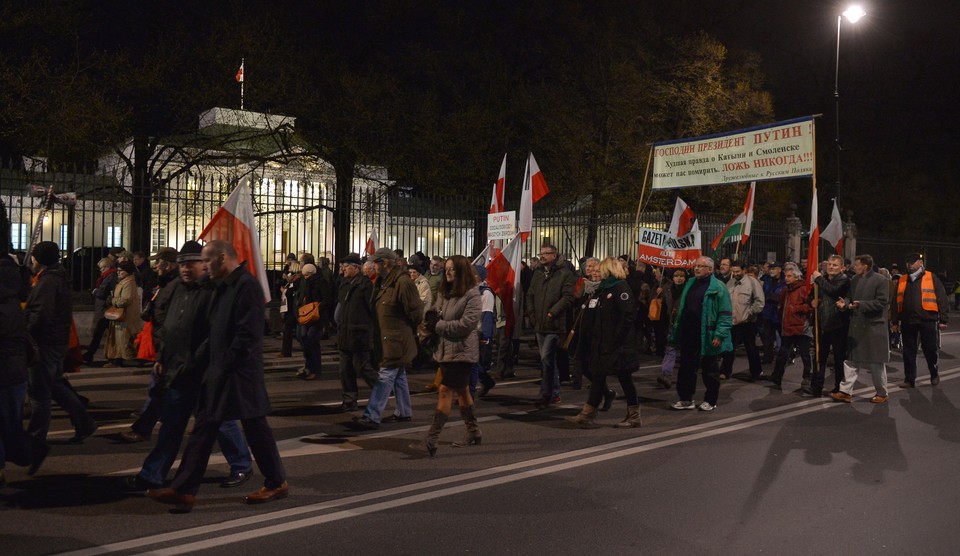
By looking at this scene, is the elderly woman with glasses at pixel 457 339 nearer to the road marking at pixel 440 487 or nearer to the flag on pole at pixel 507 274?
the road marking at pixel 440 487

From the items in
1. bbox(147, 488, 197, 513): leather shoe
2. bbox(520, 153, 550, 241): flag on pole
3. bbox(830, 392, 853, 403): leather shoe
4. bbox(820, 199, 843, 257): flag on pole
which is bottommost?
bbox(147, 488, 197, 513): leather shoe

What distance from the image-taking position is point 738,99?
1201 inches

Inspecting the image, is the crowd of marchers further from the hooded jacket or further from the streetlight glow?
the streetlight glow

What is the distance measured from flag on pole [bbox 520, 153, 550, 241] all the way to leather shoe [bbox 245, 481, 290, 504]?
7629 mm

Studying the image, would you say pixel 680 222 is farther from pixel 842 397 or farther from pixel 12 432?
pixel 12 432

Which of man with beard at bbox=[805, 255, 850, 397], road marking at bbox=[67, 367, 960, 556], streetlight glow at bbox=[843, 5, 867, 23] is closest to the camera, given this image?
road marking at bbox=[67, 367, 960, 556]

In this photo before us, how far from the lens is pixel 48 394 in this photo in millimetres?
7031

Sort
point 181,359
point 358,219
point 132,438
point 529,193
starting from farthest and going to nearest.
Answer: point 358,219, point 529,193, point 132,438, point 181,359

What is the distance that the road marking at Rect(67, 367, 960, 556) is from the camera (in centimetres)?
497

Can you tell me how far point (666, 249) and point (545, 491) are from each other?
850 centimetres

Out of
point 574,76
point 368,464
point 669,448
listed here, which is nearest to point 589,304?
point 669,448

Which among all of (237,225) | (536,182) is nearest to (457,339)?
(237,225)

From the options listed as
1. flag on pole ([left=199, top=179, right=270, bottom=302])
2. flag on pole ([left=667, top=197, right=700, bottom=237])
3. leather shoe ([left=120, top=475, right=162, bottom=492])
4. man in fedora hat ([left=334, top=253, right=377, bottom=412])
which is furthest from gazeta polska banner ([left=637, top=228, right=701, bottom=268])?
leather shoe ([left=120, top=475, right=162, bottom=492])

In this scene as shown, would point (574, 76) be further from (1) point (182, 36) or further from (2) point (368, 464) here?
(2) point (368, 464)
